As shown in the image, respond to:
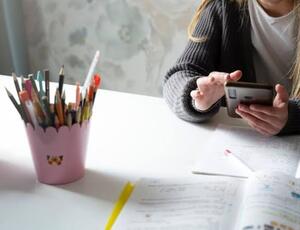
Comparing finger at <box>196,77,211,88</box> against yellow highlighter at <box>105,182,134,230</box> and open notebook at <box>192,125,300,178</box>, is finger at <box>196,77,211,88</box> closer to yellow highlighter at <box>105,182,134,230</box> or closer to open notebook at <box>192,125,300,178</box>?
open notebook at <box>192,125,300,178</box>

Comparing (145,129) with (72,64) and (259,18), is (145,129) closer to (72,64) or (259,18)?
(259,18)

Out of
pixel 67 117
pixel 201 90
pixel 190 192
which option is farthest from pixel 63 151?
pixel 201 90

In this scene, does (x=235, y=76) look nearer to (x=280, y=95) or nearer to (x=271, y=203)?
(x=280, y=95)

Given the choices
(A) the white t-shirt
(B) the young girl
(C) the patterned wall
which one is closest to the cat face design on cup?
(B) the young girl

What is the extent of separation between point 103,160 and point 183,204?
0.18m

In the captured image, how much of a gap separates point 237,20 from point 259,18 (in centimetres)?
5

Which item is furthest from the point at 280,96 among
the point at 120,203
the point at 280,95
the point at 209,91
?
the point at 120,203

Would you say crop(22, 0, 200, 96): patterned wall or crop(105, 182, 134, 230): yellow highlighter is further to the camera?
crop(22, 0, 200, 96): patterned wall

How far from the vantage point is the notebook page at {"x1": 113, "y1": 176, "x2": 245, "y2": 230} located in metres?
0.58

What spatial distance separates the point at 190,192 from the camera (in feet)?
2.12

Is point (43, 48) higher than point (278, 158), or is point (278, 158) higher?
point (278, 158)

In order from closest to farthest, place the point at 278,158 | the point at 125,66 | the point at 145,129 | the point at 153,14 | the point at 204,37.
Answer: the point at 278,158
the point at 145,129
the point at 204,37
the point at 153,14
the point at 125,66

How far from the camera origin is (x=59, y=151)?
25.6 inches

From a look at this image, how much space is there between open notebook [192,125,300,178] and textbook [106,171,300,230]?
Answer: 4 cm
